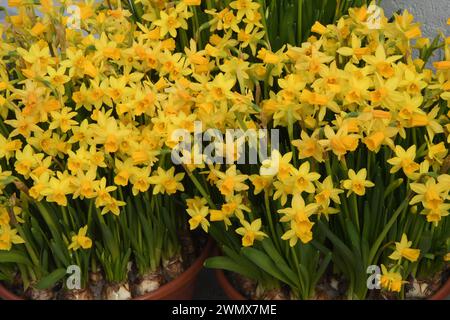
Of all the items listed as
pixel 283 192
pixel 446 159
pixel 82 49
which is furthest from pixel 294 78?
pixel 82 49

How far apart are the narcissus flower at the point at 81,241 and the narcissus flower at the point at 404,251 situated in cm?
66

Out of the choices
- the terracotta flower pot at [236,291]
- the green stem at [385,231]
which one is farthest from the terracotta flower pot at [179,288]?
the green stem at [385,231]

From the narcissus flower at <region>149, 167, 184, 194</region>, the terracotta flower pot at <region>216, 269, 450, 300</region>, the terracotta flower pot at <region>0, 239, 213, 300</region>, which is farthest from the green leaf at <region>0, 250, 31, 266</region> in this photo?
the terracotta flower pot at <region>216, 269, 450, 300</region>

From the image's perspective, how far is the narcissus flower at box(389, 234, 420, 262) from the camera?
120cm

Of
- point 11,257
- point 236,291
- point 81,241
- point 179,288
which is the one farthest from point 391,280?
point 11,257

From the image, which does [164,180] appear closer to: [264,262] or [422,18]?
[264,262]

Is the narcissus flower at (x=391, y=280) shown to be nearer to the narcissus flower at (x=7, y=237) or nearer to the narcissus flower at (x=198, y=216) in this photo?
the narcissus flower at (x=198, y=216)

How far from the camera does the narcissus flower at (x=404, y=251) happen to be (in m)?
1.20

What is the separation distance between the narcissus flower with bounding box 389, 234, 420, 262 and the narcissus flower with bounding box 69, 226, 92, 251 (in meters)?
0.66

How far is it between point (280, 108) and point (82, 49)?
0.56m

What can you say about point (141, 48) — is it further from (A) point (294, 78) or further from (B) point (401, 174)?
(B) point (401, 174)

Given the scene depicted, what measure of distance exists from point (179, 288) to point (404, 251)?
56 cm

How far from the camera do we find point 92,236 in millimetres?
1370

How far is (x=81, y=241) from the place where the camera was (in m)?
1.29
